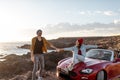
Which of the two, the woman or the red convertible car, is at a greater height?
the woman

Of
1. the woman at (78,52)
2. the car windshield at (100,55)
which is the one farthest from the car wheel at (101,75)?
the car windshield at (100,55)

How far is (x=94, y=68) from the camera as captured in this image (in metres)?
12.6

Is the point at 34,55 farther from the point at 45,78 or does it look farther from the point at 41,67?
the point at 45,78

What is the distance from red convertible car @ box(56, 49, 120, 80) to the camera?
12336 millimetres

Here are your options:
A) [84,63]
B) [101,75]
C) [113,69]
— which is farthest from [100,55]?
[84,63]

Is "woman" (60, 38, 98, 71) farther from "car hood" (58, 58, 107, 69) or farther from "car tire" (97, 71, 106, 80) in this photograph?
"car tire" (97, 71, 106, 80)

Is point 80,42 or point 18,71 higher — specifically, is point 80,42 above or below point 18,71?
above

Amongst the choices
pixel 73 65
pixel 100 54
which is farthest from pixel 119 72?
pixel 73 65

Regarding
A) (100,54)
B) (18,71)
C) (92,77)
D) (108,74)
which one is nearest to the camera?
(92,77)

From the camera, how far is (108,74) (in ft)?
44.5

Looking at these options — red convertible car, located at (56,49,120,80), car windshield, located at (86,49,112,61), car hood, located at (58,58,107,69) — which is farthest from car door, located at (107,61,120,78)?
car hood, located at (58,58,107,69)

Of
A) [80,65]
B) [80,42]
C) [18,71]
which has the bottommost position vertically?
[18,71]

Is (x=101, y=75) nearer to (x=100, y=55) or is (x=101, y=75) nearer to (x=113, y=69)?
(x=113, y=69)

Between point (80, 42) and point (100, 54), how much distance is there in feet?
6.19
